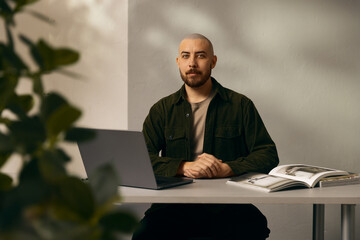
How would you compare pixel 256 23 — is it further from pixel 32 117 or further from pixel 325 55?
pixel 32 117

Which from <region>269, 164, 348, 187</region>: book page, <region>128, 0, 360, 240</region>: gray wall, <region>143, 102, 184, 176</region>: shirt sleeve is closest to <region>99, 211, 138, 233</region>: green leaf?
<region>269, 164, 348, 187</region>: book page

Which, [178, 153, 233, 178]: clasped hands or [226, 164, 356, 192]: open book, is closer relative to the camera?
[226, 164, 356, 192]: open book

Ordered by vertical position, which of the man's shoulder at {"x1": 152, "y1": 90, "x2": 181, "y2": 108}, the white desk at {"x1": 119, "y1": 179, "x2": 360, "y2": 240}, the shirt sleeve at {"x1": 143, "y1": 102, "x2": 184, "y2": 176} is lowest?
the white desk at {"x1": 119, "y1": 179, "x2": 360, "y2": 240}

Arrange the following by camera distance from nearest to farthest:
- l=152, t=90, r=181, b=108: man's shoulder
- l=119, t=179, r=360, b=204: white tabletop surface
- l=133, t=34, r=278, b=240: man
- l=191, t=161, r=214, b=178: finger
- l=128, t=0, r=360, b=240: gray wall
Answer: l=119, t=179, r=360, b=204: white tabletop surface, l=191, t=161, r=214, b=178: finger, l=133, t=34, r=278, b=240: man, l=152, t=90, r=181, b=108: man's shoulder, l=128, t=0, r=360, b=240: gray wall

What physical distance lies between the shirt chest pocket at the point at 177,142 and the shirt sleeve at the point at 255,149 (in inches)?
13.9

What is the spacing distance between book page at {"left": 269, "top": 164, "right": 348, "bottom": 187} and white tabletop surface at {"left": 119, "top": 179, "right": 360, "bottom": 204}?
0.22ft

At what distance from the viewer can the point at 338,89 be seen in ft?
11.3

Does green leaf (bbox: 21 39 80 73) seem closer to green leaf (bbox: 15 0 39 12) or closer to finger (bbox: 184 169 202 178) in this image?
green leaf (bbox: 15 0 39 12)

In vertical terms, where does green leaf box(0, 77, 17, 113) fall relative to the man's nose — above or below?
below

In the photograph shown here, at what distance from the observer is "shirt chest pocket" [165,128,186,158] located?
244 cm

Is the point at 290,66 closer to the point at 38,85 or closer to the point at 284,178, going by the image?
the point at 284,178

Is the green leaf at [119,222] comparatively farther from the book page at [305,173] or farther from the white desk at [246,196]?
the book page at [305,173]

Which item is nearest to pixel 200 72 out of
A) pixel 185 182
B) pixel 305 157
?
Answer: pixel 185 182

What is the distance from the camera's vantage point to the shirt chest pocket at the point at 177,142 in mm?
2441
